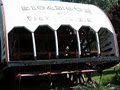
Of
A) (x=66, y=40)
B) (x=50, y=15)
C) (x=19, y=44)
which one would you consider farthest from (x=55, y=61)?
(x=66, y=40)

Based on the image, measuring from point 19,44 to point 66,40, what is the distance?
2.48m

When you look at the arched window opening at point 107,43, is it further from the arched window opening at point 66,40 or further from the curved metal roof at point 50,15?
the arched window opening at point 66,40

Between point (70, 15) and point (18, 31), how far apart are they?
97.6 inches

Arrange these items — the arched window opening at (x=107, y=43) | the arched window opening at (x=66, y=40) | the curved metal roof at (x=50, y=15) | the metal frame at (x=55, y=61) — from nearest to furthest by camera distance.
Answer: the metal frame at (x=55, y=61)
the curved metal roof at (x=50, y=15)
the arched window opening at (x=107, y=43)
the arched window opening at (x=66, y=40)

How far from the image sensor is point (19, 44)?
14016mm

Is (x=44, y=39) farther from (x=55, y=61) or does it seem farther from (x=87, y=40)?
(x=55, y=61)

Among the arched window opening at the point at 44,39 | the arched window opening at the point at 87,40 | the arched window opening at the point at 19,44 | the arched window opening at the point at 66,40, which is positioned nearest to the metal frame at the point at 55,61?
the arched window opening at the point at 19,44

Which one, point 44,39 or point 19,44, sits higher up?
point 44,39

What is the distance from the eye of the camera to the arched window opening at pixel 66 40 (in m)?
14.6

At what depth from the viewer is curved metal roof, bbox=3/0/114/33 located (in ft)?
39.6

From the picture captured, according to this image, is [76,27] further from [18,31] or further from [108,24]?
[18,31]

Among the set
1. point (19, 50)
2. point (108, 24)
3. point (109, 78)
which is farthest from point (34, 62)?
point (109, 78)

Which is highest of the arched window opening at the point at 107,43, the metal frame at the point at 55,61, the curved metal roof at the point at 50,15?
the curved metal roof at the point at 50,15

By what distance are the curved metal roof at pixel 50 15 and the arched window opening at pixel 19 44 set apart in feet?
4.05
